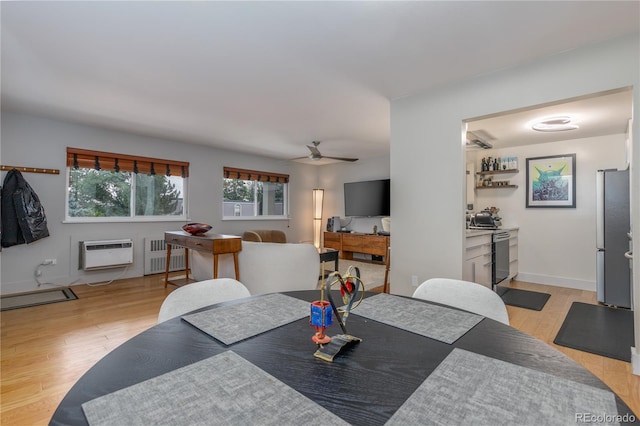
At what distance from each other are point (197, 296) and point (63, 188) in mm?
4232

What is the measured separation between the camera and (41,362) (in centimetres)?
217

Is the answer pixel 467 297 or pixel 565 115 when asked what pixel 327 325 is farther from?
pixel 565 115

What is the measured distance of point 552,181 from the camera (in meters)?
4.62

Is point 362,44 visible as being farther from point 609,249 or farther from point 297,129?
point 609,249

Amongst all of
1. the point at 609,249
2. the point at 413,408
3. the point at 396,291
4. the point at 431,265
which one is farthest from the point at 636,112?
the point at 413,408

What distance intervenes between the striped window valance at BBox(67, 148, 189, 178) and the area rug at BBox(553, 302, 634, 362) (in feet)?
18.1

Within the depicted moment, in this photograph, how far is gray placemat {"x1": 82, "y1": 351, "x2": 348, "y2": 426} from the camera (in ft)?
1.96

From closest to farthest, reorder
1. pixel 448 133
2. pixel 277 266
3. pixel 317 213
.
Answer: pixel 448 133
pixel 277 266
pixel 317 213

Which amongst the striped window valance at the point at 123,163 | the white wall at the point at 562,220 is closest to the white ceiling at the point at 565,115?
the white wall at the point at 562,220

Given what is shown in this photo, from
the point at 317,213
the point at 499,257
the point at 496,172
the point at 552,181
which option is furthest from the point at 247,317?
the point at 317,213

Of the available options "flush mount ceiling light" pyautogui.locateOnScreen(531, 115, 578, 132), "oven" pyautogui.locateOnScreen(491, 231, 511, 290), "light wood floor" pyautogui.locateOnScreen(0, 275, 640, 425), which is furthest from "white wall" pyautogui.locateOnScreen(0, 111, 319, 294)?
"flush mount ceiling light" pyautogui.locateOnScreen(531, 115, 578, 132)

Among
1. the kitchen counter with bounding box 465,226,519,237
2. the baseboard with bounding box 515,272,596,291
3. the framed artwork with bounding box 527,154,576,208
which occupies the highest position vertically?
the framed artwork with bounding box 527,154,576,208

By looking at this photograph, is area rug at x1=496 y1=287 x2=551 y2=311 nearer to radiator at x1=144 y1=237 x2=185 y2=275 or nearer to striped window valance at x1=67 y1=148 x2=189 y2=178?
radiator at x1=144 y1=237 x2=185 y2=275

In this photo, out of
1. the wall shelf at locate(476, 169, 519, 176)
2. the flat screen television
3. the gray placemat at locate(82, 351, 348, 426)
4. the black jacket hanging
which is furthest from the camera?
the flat screen television
